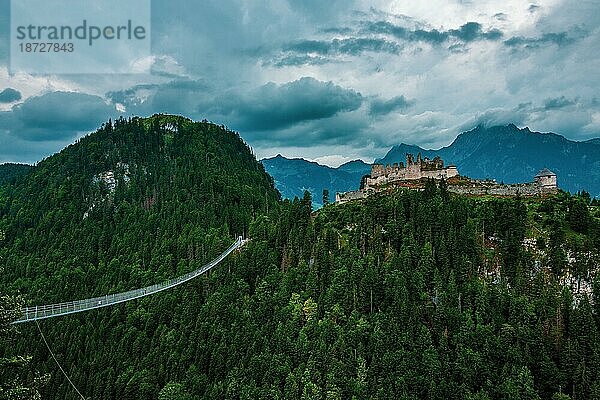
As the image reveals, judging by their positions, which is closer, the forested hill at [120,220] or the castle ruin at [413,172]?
the forested hill at [120,220]

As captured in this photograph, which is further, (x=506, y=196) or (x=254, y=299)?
(x=506, y=196)

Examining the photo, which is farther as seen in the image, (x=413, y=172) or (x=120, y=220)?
(x=120, y=220)

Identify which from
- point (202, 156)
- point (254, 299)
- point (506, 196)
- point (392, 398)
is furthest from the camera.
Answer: point (202, 156)

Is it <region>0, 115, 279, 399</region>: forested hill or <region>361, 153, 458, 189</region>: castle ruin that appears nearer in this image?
<region>0, 115, 279, 399</region>: forested hill

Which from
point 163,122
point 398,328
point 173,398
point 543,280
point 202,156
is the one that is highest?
point 163,122

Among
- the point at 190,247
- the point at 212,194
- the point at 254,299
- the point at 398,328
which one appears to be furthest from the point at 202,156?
the point at 398,328

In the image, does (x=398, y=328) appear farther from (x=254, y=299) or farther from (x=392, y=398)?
(x=254, y=299)

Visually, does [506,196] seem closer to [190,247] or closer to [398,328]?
[398,328]

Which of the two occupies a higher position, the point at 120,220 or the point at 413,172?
the point at 413,172

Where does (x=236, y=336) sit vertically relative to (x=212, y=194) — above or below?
below

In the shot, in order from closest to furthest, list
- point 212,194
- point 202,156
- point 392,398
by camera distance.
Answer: point 392,398 → point 212,194 → point 202,156
